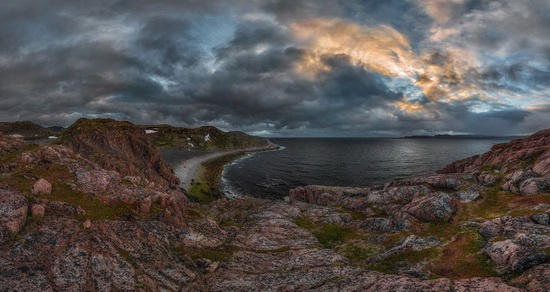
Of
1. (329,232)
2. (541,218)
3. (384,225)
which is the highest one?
(541,218)

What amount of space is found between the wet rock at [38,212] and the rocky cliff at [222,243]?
3.1 inches

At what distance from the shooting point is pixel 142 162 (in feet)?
267

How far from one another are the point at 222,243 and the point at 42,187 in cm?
1683

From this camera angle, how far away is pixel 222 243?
29.7 meters

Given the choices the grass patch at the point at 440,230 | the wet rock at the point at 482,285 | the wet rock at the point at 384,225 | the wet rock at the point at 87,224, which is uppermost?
the wet rock at the point at 87,224

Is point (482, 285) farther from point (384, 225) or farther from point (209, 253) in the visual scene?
point (209, 253)

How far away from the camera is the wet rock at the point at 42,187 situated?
25.4m

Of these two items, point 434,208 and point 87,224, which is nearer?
point 87,224

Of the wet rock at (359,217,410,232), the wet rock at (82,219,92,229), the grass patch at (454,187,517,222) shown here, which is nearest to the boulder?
the wet rock at (359,217,410,232)

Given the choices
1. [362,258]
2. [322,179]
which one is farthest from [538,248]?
[322,179]

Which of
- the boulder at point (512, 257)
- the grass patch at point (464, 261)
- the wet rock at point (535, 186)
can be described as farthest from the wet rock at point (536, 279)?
the wet rock at point (535, 186)

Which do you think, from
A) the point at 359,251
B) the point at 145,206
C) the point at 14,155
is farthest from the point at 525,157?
the point at 14,155

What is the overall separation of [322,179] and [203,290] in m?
104

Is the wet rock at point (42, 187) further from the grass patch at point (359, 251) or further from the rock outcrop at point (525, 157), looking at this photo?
the rock outcrop at point (525, 157)
